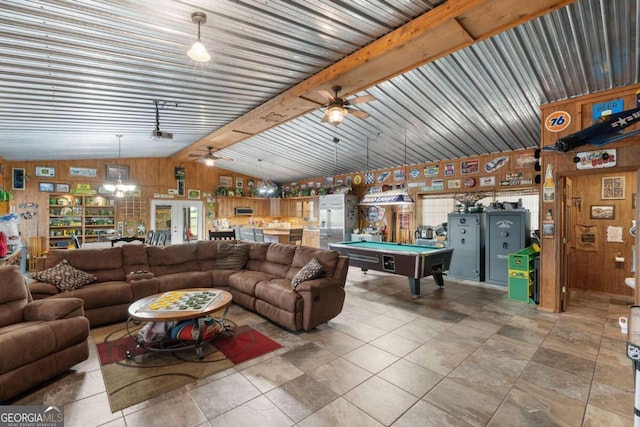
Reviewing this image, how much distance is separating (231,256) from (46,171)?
262 inches

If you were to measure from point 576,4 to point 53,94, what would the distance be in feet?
19.7

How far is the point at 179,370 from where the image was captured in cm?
282

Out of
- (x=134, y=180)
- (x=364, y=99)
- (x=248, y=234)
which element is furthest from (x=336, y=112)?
(x=134, y=180)

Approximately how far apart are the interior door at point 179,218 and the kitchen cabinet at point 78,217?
123 cm

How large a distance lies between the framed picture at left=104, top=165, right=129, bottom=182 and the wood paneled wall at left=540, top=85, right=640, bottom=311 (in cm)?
1058

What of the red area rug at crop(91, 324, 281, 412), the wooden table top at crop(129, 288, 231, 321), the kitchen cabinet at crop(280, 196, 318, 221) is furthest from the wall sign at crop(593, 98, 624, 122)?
the kitchen cabinet at crop(280, 196, 318, 221)

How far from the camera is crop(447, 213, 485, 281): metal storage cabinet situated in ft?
20.9

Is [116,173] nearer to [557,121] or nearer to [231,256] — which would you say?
[231,256]

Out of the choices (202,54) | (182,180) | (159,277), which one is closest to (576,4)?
(202,54)

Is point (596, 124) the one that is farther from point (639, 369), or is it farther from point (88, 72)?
point (88, 72)

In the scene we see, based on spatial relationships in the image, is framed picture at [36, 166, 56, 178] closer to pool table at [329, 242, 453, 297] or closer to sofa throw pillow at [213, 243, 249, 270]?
sofa throw pillow at [213, 243, 249, 270]

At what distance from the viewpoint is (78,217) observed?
8.48 metres

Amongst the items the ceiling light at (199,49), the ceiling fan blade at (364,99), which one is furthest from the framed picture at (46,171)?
the ceiling fan blade at (364,99)
